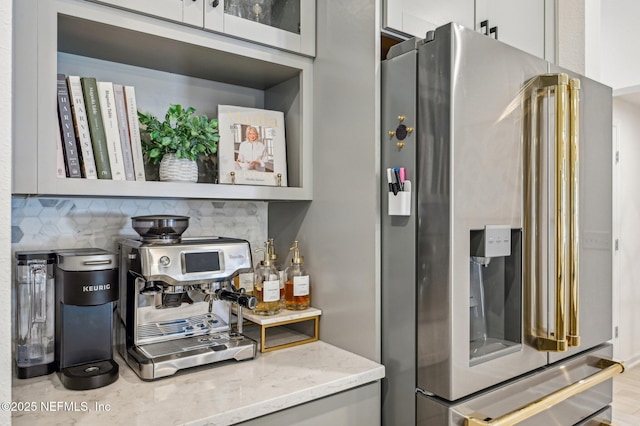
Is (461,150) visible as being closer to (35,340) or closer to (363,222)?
(363,222)

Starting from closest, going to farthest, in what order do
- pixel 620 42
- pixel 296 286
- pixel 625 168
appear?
1. pixel 296 286
2. pixel 620 42
3. pixel 625 168

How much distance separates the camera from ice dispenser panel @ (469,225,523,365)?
4.35 ft

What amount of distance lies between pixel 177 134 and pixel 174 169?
113 mm

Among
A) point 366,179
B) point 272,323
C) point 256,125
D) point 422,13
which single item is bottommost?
point 272,323

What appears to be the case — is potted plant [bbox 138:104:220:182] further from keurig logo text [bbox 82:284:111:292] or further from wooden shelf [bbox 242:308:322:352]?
wooden shelf [bbox 242:308:322:352]

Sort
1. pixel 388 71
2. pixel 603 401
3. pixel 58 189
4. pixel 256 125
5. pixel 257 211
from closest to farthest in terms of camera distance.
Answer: pixel 58 189
pixel 388 71
pixel 256 125
pixel 603 401
pixel 257 211

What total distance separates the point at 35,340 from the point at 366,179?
106 centimetres

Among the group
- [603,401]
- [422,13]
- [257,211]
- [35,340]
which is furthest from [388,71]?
[603,401]

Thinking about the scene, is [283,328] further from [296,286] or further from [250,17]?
[250,17]

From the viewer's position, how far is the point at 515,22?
177 centimetres

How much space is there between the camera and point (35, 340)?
125 cm

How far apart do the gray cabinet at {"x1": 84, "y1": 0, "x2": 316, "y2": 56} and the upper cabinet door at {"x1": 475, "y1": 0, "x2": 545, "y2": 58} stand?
2.12 ft

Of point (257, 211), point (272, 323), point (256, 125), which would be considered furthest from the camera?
point (257, 211)

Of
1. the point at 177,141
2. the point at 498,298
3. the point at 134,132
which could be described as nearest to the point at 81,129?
the point at 134,132
